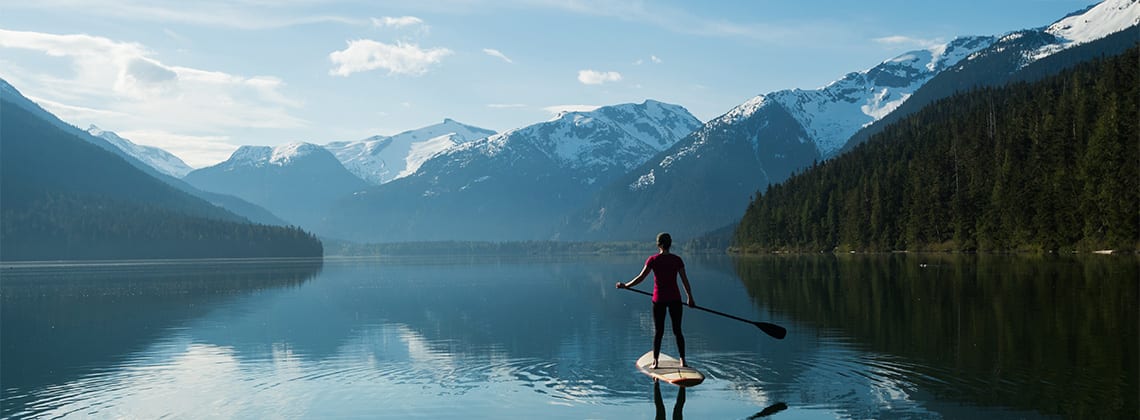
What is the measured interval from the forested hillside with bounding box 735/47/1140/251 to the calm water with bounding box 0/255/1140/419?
52254 mm

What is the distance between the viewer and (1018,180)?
132m

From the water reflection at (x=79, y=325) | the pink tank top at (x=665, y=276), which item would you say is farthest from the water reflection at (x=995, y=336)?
the water reflection at (x=79, y=325)

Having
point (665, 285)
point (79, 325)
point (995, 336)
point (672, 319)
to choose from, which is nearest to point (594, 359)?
point (672, 319)

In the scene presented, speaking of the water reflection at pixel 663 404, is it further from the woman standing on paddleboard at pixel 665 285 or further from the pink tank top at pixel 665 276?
the pink tank top at pixel 665 276

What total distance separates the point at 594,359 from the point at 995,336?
1463cm

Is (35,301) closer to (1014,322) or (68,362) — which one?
(68,362)

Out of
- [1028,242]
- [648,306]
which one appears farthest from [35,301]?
[1028,242]

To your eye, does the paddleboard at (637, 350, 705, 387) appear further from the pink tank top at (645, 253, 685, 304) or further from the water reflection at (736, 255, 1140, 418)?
the water reflection at (736, 255, 1140, 418)

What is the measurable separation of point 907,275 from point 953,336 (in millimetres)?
46583

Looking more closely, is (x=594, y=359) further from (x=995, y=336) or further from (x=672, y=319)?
(x=995, y=336)

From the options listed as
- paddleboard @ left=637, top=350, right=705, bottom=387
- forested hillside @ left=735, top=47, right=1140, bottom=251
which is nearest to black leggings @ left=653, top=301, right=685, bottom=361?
paddleboard @ left=637, top=350, right=705, bottom=387

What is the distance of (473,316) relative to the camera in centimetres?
5341

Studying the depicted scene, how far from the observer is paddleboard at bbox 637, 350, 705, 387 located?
2381 cm

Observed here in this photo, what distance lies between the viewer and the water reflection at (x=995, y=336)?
21672 millimetres
